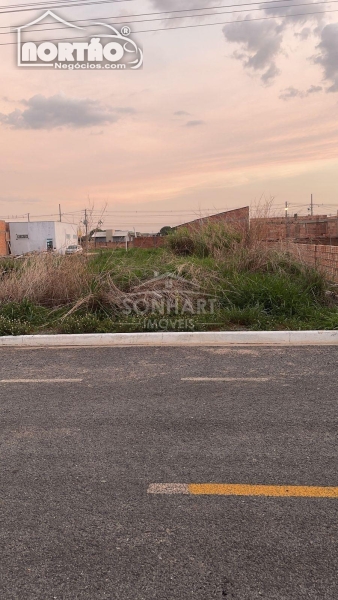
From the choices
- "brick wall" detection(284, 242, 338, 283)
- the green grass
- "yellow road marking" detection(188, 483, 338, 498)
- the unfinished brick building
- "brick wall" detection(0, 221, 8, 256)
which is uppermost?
"brick wall" detection(0, 221, 8, 256)

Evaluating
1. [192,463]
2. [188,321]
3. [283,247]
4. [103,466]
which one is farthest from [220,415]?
[283,247]

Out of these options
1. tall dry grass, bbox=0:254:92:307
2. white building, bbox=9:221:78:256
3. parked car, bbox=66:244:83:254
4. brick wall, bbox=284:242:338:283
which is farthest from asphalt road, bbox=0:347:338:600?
white building, bbox=9:221:78:256

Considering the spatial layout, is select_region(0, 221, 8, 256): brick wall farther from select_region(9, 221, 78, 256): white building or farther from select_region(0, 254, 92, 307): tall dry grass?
select_region(0, 254, 92, 307): tall dry grass

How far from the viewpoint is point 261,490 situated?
2.90 m

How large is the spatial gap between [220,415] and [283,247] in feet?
28.1

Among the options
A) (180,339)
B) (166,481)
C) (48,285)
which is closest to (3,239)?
(48,285)

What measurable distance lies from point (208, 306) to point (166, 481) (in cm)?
615

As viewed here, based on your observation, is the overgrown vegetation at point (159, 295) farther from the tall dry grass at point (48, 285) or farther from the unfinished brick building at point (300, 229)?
the unfinished brick building at point (300, 229)

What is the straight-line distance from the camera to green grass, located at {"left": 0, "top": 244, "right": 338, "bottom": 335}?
782cm

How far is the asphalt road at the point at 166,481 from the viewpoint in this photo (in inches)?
86.9

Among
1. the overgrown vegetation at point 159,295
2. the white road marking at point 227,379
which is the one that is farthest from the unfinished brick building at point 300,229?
the white road marking at point 227,379

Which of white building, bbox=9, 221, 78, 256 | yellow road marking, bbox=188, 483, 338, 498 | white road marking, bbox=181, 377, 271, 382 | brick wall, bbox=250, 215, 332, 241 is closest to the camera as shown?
yellow road marking, bbox=188, 483, 338, 498

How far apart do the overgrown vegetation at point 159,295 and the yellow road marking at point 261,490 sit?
4790mm

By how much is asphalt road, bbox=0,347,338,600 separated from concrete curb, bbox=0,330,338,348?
146 cm
